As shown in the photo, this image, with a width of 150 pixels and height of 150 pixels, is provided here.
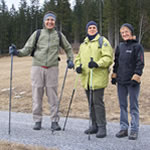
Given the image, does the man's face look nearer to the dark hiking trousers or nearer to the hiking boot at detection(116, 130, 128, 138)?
the dark hiking trousers

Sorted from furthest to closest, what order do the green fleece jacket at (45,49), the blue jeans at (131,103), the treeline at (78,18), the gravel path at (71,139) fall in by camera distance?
the treeline at (78,18)
the green fleece jacket at (45,49)
the blue jeans at (131,103)
the gravel path at (71,139)

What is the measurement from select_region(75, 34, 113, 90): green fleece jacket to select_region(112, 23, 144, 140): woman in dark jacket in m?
0.23

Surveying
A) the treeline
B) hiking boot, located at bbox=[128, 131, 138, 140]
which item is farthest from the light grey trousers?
the treeline

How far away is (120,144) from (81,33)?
157 feet

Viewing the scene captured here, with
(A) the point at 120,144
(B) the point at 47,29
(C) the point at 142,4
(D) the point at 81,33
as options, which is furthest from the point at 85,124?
(D) the point at 81,33

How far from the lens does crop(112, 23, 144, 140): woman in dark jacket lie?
418 cm

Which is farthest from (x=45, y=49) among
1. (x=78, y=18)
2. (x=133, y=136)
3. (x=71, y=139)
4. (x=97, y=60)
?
(x=78, y=18)

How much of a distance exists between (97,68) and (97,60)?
0.14 m

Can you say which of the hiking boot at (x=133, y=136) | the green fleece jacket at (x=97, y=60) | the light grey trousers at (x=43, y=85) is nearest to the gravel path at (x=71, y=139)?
the hiking boot at (x=133, y=136)

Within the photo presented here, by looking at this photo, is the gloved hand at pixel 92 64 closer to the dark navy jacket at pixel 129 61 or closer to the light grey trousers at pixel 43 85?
the dark navy jacket at pixel 129 61

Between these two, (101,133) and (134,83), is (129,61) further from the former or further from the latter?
(101,133)

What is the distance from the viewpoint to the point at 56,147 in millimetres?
3781

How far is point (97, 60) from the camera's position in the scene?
4406 mm

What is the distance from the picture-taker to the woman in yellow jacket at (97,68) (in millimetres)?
4328
